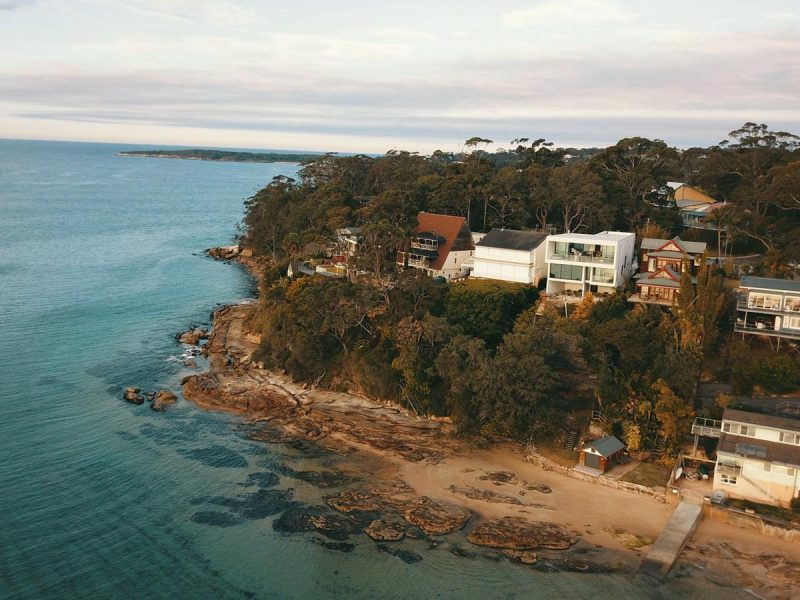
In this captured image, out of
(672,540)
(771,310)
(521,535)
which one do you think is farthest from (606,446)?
(771,310)

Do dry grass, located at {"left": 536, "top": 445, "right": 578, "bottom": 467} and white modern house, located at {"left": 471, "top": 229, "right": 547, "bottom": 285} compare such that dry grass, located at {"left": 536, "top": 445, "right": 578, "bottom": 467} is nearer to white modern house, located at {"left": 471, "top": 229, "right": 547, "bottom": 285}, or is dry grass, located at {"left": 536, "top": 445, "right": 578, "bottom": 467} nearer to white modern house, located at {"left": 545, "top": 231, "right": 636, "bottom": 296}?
white modern house, located at {"left": 545, "top": 231, "right": 636, "bottom": 296}

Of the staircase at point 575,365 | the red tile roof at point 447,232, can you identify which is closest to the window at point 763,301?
the staircase at point 575,365

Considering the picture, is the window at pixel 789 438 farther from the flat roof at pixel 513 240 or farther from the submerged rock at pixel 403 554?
the flat roof at pixel 513 240

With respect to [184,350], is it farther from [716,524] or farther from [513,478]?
[716,524]

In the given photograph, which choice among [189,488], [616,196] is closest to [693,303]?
[616,196]

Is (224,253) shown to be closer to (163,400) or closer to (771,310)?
(163,400)

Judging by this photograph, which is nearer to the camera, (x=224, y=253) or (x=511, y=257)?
(x=511, y=257)
